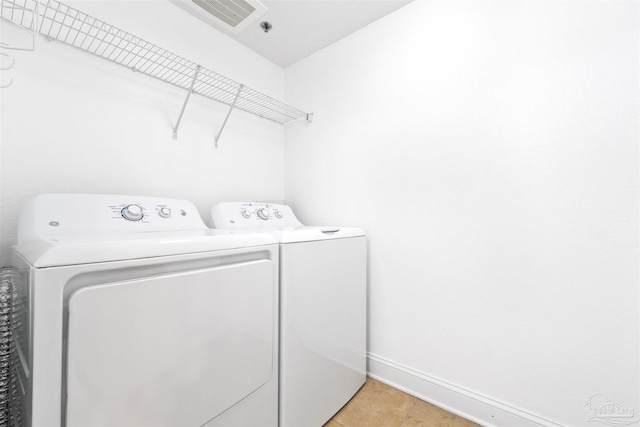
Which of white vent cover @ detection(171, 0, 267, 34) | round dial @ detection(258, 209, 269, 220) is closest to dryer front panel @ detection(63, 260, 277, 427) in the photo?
round dial @ detection(258, 209, 269, 220)

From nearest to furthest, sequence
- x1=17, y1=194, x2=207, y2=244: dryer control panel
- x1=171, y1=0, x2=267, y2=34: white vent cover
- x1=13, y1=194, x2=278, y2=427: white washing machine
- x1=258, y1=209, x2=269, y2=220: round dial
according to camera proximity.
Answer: x1=13, y1=194, x2=278, y2=427: white washing machine, x1=17, y1=194, x2=207, y2=244: dryer control panel, x1=171, y1=0, x2=267, y2=34: white vent cover, x1=258, y1=209, x2=269, y2=220: round dial

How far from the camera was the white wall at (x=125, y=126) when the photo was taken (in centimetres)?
112

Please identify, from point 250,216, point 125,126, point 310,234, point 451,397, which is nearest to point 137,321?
point 310,234

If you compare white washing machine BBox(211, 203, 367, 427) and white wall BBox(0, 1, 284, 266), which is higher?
white wall BBox(0, 1, 284, 266)

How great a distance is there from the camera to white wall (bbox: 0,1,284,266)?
3.68ft

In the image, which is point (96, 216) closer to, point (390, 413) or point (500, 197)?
point (390, 413)

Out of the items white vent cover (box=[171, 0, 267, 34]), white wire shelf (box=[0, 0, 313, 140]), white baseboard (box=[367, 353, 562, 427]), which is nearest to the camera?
white wire shelf (box=[0, 0, 313, 140])

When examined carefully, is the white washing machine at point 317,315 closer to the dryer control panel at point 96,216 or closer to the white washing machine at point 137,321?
the white washing machine at point 137,321

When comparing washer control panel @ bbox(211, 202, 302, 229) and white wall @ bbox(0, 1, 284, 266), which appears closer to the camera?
white wall @ bbox(0, 1, 284, 266)

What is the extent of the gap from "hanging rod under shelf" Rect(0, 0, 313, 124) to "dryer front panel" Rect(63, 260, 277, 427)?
903 mm

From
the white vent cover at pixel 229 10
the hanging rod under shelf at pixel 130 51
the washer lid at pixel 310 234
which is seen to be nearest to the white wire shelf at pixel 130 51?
the hanging rod under shelf at pixel 130 51

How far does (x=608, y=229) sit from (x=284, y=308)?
1363 millimetres

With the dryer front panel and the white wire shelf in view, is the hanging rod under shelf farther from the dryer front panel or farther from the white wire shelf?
the dryer front panel

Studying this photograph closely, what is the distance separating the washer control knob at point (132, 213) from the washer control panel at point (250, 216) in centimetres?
40
